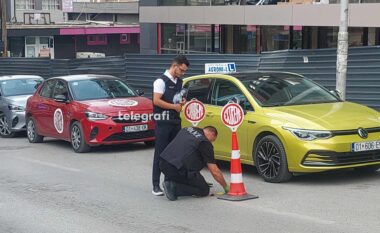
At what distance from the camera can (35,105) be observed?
1452cm

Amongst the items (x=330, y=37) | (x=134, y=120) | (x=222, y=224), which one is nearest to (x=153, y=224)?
(x=222, y=224)

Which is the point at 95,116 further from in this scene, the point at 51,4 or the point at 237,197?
the point at 51,4

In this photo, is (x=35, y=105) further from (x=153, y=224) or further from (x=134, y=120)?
(x=153, y=224)

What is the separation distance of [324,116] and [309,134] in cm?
48

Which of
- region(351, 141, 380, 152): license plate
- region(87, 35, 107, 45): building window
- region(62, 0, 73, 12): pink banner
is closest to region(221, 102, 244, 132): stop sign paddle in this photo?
region(351, 141, 380, 152): license plate

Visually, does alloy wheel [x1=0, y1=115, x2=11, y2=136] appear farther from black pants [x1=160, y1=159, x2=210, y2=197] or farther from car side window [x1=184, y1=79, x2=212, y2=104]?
black pants [x1=160, y1=159, x2=210, y2=197]

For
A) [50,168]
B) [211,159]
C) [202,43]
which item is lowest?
[50,168]

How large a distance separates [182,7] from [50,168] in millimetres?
14365

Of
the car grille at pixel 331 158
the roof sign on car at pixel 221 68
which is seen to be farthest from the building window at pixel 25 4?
the car grille at pixel 331 158

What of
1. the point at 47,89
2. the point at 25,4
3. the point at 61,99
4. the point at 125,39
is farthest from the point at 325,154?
the point at 25,4

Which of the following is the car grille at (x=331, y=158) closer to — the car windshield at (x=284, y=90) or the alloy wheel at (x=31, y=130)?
the car windshield at (x=284, y=90)

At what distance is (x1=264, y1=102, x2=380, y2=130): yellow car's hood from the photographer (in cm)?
852

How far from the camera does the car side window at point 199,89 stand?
1051 cm

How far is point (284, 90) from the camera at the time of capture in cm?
979
